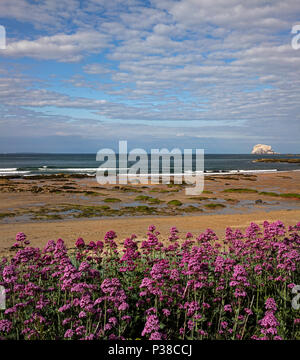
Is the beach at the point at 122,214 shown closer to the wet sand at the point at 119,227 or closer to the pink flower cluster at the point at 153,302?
the wet sand at the point at 119,227

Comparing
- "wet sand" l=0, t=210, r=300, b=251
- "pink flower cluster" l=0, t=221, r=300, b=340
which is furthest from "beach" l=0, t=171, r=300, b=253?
"pink flower cluster" l=0, t=221, r=300, b=340

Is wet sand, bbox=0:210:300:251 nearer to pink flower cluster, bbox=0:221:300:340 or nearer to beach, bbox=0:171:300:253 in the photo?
beach, bbox=0:171:300:253

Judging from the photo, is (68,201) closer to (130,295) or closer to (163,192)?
(163,192)

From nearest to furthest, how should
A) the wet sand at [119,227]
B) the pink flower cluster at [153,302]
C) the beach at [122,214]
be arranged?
the pink flower cluster at [153,302], the wet sand at [119,227], the beach at [122,214]

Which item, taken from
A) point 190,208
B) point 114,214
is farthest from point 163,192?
point 114,214

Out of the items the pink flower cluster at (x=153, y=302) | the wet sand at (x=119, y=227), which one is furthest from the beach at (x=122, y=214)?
the pink flower cluster at (x=153, y=302)

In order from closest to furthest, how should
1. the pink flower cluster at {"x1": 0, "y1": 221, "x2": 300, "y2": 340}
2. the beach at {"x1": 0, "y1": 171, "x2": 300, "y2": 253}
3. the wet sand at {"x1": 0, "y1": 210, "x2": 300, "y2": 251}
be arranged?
the pink flower cluster at {"x1": 0, "y1": 221, "x2": 300, "y2": 340}
the wet sand at {"x1": 0, "y1": 210, "x2": 300, "y2": 251}
the beach at {"x1": 0, "y1": 171, "x2": 300, "y2": 253}

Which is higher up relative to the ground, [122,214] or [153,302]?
[153,302]

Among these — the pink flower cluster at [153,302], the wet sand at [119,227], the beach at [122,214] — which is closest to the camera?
the pink flower cluster at [153,302]

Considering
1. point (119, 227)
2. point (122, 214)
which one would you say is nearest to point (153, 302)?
point (119, 227)

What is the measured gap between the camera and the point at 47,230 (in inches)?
641

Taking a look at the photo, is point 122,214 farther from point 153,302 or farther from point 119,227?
point 153,302

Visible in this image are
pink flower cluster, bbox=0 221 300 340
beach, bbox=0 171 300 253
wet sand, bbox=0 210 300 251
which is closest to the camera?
pink flower cluster, bbox=0 221 300 340
